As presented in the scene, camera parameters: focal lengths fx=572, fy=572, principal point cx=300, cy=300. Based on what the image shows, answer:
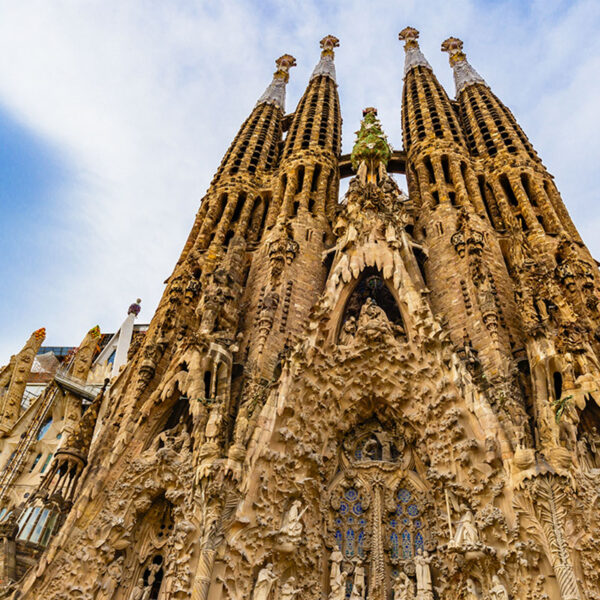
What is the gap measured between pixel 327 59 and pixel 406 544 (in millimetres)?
25389

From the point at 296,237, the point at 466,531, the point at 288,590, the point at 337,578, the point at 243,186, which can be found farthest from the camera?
the point at 243,186

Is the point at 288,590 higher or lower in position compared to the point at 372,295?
lower

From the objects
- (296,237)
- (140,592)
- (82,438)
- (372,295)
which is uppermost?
(296,237)

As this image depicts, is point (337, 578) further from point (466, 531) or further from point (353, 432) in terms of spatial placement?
point (353, 432)

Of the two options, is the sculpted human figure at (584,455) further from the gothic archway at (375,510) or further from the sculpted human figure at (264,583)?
the sculpted human figure at (264,583)

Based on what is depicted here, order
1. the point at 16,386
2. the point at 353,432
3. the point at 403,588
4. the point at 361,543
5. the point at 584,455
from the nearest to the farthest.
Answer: the point at 403,588
the point at 584,455
the point at 361,543
the point at 353,432
the point at 16,386

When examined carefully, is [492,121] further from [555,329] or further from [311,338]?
[311,338]

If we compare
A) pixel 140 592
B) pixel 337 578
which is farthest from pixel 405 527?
pixel 140 592

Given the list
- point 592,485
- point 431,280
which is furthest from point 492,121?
point 592,485

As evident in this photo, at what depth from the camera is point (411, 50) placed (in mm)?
28562

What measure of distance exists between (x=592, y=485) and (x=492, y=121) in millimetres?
15349

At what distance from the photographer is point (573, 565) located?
776 cm

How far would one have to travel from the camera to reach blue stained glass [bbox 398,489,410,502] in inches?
413

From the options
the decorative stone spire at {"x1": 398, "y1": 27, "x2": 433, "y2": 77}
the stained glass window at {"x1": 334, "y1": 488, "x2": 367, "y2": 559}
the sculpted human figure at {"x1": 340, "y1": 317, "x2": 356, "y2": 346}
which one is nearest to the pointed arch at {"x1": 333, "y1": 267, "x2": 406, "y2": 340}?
the sculpted human figure at {"x1": 340, "y1": 317, "x2": 356, "y2": 346}
